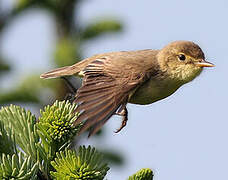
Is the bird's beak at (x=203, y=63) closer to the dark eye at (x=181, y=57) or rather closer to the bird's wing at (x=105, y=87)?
the dark eye at (x=181, y=57)

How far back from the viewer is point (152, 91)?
15.1ft

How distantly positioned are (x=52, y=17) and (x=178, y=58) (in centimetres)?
499

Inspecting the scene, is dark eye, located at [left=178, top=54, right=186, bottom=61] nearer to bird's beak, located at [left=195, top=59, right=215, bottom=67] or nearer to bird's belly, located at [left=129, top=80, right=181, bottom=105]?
bird's beak, located at [left=195, top=59, right=215, bottom=67]

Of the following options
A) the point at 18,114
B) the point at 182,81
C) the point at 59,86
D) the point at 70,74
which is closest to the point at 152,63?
the point at 182,81

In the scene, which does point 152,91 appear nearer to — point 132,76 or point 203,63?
point 132,76

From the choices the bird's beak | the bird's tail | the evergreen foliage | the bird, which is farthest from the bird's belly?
the evergreen foliage

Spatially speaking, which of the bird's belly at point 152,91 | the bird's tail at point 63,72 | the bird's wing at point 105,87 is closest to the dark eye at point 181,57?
the bird's belly at point 152,91

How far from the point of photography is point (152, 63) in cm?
486

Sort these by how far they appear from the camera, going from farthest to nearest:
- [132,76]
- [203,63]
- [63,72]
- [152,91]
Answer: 1. [63,72]
2. [203,63]
3. [152,91]
4. [132,76]

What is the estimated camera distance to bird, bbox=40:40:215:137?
3789mm

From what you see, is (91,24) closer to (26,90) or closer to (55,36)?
(55,36)

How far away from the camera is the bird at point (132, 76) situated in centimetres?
379

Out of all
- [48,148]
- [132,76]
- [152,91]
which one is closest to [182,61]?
[152,91]

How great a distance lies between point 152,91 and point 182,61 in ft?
2.10
